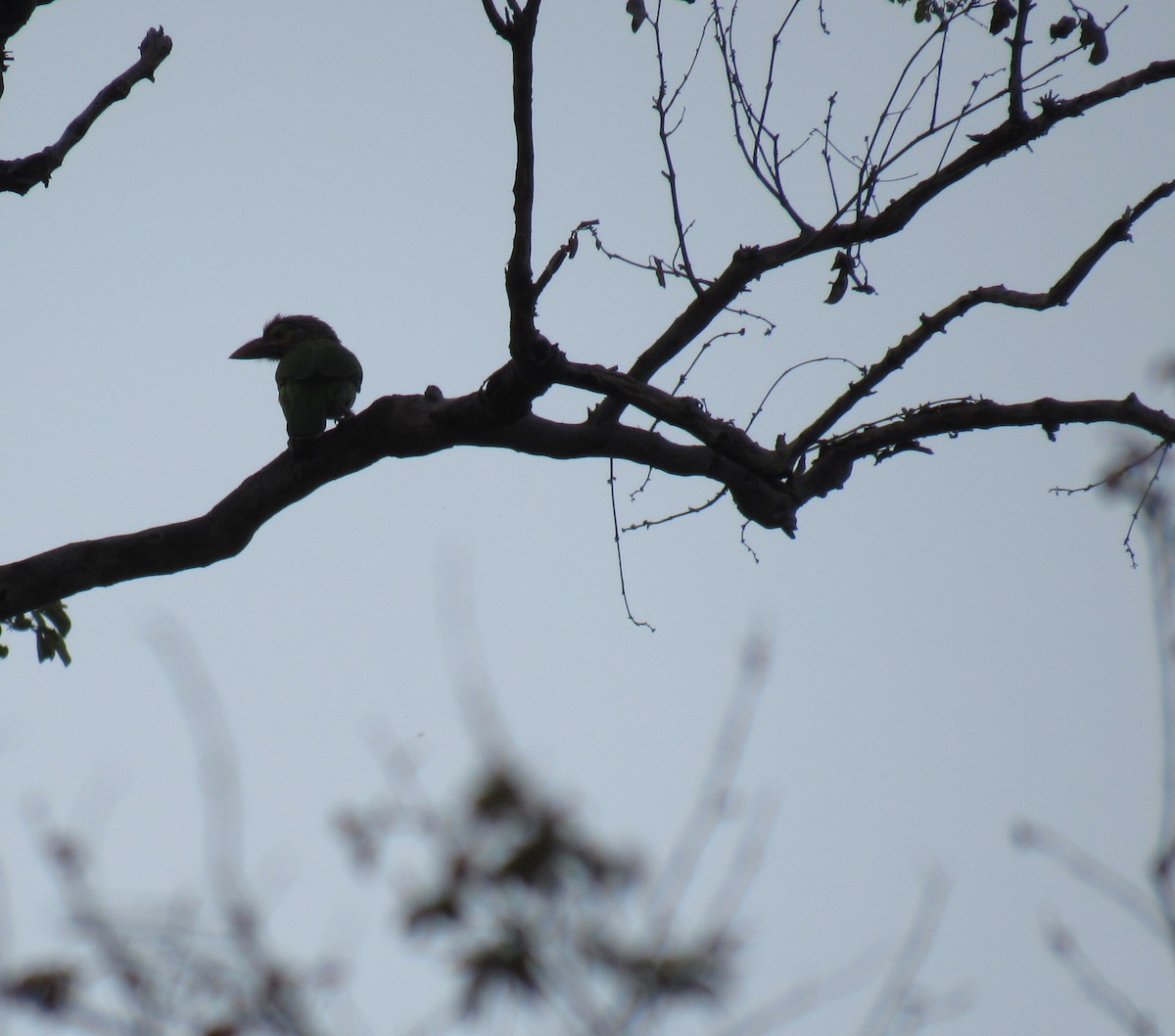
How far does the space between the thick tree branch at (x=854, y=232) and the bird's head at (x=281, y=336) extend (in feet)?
9.47

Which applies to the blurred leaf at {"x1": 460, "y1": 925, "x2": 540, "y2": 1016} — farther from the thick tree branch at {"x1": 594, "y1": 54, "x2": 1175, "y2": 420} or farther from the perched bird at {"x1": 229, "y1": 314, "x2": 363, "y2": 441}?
the perched bird at {"x1": 229, "y1": 314, "x2": 363, "y2": 441}

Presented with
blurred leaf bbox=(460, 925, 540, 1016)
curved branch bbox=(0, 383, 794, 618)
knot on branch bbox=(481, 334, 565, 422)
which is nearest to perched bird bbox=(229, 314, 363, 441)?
curved branch bbox=(0, 383, 794, 618)

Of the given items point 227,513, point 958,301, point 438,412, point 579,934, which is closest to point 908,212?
point 958,301

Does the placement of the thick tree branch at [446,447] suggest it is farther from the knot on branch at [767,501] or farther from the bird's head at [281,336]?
the bird's head at [281,336]

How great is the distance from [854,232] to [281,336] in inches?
133

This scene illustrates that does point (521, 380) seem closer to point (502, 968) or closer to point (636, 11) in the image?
point (636, 11)

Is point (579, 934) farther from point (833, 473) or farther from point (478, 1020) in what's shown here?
point (833, 473)

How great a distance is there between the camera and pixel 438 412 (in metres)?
3.66

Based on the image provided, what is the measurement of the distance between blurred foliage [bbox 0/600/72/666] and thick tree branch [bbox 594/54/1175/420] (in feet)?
7.66

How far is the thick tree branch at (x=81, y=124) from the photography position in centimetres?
389

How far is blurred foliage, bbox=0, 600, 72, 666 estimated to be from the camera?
483cm

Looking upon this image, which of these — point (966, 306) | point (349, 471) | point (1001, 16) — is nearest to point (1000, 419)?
point (966, 306)

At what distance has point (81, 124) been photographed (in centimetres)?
399

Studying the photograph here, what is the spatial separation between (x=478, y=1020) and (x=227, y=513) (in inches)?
80.2
